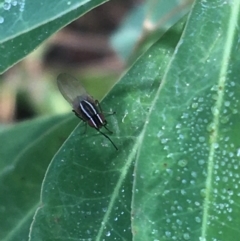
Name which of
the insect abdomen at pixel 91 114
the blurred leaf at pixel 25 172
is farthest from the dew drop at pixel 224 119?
the blurred leaf at pixel 25 172

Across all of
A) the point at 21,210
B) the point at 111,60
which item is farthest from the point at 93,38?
the point at 21,210

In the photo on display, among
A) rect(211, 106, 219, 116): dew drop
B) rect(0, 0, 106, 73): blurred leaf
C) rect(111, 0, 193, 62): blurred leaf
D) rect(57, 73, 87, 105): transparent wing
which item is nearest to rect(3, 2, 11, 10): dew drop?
rect(0, 0, 106, 73): blurred leaf

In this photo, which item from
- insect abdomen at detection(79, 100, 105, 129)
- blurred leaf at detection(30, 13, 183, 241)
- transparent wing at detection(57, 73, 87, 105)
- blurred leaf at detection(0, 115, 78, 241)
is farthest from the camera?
transparent wing at detection(57, 73, 87, 105)

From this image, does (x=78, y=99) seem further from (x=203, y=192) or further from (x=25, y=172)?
(x=203, y=192)

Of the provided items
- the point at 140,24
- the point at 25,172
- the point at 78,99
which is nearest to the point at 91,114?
the point at 78,99

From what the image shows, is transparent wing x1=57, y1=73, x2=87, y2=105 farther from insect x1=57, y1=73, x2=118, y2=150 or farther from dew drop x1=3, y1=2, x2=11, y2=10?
dew drop x1=3, y1=2, x2=11, y2=10

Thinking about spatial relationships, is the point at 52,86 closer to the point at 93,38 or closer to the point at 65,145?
the point at 93,38

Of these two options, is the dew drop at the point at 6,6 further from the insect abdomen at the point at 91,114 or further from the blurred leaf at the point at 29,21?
the insect abdomen at the point at 91,114
